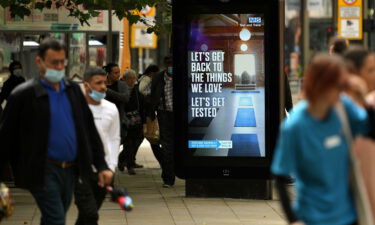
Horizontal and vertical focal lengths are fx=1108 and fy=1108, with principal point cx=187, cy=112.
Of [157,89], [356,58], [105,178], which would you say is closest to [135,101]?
[157,89]

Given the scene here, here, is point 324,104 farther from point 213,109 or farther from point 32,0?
point 32,0

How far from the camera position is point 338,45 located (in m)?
8.34

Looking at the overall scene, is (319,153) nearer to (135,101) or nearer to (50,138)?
(50,138)

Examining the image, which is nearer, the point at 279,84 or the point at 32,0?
the point at 279,84

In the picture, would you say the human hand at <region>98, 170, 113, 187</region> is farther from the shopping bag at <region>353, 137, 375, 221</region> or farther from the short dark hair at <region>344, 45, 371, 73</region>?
the shopping bag at <region>353, 137, 375, 221</region>

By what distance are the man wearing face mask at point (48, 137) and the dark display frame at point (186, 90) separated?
17.6 ft

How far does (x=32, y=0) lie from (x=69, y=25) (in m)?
4.81

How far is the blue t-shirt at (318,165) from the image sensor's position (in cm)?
517

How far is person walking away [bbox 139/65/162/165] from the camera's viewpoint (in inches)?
624

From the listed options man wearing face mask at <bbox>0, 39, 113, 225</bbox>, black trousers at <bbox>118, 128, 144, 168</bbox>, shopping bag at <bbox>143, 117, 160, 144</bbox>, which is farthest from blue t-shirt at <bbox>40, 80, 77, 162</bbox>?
black trousers at <bbox>118, 128, 144, 168</bbox>

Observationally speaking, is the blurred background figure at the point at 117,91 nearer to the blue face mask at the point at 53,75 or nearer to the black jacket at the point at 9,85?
the black jacket at the point at 9,85

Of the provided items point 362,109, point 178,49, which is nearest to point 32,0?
point 178,49

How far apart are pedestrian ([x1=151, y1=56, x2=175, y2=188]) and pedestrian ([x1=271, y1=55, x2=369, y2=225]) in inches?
370

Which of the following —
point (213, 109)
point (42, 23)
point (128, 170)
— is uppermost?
point (42, 23)
